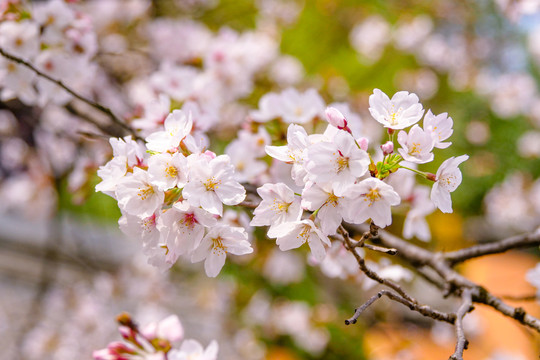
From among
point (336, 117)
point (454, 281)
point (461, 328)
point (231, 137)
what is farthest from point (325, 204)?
point (231, 137)

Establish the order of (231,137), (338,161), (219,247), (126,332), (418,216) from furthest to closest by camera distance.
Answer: (231,137), (418,216), (126,332), (219,247), (338,161)

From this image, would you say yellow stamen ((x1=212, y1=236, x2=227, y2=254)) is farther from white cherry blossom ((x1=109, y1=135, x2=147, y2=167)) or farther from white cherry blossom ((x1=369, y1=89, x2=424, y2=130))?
white cherry blossom ((x1=369, y1=89, x2=424, y2=130))

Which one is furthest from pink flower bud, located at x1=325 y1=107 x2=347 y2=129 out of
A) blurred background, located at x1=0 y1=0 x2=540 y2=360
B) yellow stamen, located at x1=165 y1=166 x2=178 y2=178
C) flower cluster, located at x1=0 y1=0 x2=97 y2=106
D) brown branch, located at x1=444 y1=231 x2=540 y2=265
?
flower cluster, located at x1=0 y1=0 x2=97 y2=106

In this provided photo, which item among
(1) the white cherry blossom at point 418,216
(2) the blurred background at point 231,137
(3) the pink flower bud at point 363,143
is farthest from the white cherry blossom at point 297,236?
(2) the blurred background at point 231,137

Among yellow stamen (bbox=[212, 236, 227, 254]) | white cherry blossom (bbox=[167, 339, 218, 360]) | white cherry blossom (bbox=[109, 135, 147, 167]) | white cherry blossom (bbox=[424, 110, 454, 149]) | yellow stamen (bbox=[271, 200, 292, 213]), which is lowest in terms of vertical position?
white cherry blossom (bbox=[167, 339, 218, 360])

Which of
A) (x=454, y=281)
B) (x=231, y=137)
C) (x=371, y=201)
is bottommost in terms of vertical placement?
(x=231, y=137)

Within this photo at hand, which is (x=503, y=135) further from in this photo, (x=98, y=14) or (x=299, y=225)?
(x=299, y=225)

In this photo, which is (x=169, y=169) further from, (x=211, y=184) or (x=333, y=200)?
(x=333, y=200)
